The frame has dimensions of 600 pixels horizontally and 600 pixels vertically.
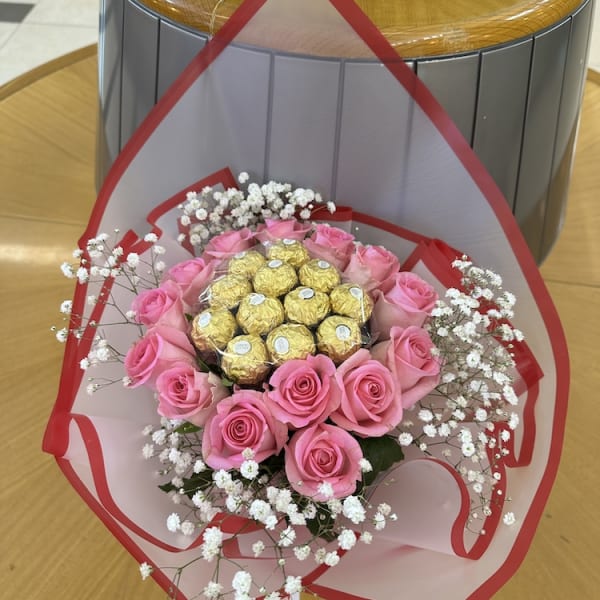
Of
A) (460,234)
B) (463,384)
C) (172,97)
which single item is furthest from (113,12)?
(463,384)

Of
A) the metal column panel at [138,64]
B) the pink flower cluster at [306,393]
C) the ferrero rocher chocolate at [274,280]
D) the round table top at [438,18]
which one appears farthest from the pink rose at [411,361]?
the metal column panel at [138,64]

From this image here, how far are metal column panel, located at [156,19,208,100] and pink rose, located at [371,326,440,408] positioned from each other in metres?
0.39

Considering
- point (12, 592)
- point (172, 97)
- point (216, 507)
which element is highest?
point (172, 97)

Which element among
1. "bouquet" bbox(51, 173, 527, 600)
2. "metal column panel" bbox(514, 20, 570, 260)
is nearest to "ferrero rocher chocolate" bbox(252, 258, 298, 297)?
"bouquet" bbox(51, 173, 527, 600)

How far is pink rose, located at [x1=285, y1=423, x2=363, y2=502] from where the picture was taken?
0.60 m

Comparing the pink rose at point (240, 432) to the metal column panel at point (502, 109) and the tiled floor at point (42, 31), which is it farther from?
the tiled floor at point (42, 31)

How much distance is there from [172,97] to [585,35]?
20.9 inches

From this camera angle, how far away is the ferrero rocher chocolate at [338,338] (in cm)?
65

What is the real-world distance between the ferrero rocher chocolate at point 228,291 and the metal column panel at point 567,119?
51 centimetres

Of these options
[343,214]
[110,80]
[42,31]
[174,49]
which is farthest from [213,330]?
[42,31]

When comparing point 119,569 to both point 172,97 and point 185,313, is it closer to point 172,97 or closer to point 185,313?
point 185,313

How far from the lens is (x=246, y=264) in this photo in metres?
0.73

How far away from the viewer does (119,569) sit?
2.60ft

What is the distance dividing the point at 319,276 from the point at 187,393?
0.17 metres
